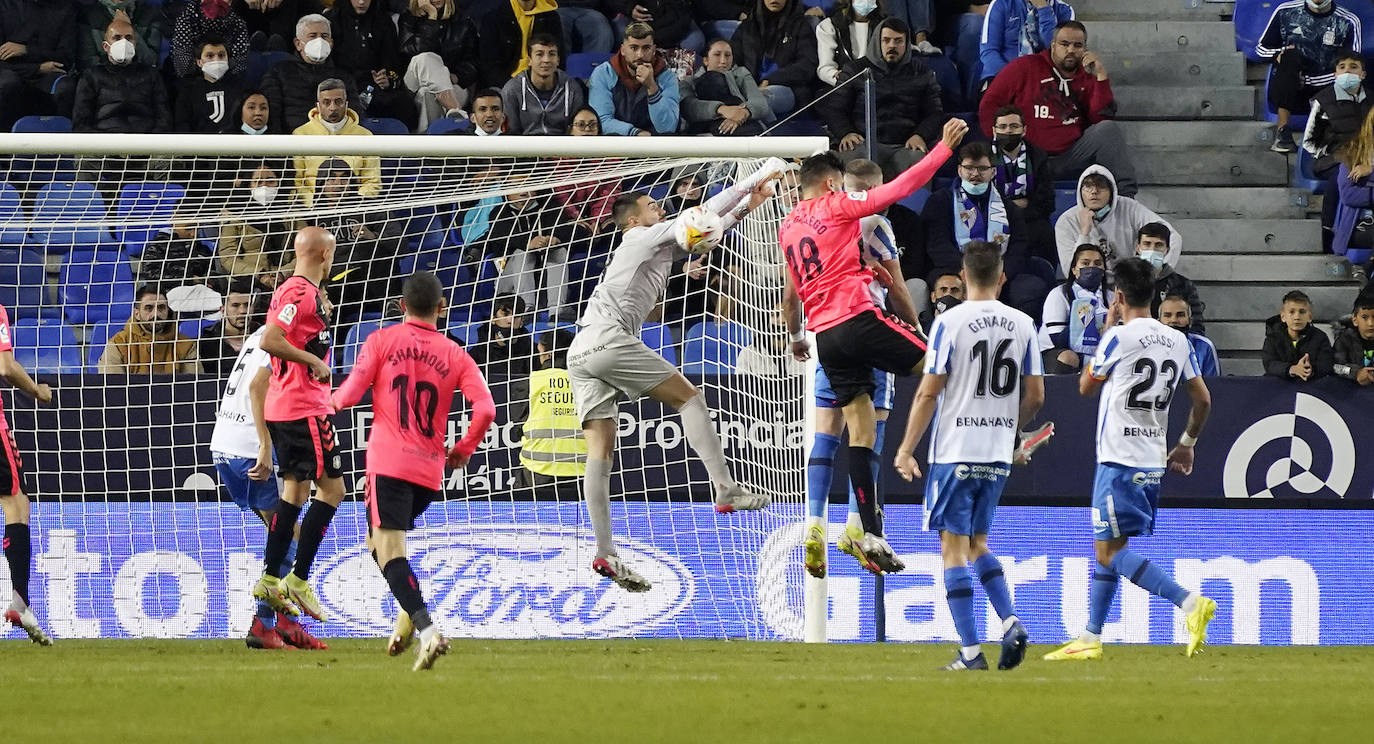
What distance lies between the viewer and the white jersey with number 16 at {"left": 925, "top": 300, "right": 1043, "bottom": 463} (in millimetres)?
8461

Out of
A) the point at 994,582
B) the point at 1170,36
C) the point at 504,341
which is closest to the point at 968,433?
the point at 994,582

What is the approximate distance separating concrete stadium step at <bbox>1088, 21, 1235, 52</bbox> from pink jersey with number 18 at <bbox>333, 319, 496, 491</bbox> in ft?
34.5

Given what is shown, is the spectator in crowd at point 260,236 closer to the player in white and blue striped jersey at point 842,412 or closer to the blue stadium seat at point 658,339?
the blue stadium seat at point 658,339

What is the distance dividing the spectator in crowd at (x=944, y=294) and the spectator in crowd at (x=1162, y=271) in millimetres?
1616

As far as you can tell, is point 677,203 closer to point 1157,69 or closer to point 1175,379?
point 1175,379

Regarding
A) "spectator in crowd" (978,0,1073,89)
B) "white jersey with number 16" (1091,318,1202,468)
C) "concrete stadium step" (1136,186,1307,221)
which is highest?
"spectator in crowd" (978,0,1073,89)

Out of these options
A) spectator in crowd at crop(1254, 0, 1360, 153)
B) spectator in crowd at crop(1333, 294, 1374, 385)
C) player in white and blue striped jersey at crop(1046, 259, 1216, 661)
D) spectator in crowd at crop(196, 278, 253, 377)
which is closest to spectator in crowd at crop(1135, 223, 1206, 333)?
spectator in crowd at crop(1333, 294, 1374, 385)

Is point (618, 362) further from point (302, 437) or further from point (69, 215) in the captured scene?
point (69, 215)

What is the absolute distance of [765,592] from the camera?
11453 mm

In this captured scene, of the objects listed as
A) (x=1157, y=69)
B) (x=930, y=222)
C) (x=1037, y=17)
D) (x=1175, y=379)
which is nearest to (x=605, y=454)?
(x=1175, y=379)

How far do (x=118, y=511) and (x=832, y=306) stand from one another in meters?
5.02

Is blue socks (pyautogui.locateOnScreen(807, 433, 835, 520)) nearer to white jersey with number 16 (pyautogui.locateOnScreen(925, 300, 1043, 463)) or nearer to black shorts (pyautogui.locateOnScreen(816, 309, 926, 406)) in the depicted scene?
black shorts (pyautogui.locateOnScreen(816, 309, 926, 406))

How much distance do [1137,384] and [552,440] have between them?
3916 mm

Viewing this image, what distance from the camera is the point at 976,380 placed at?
8.51 metres
